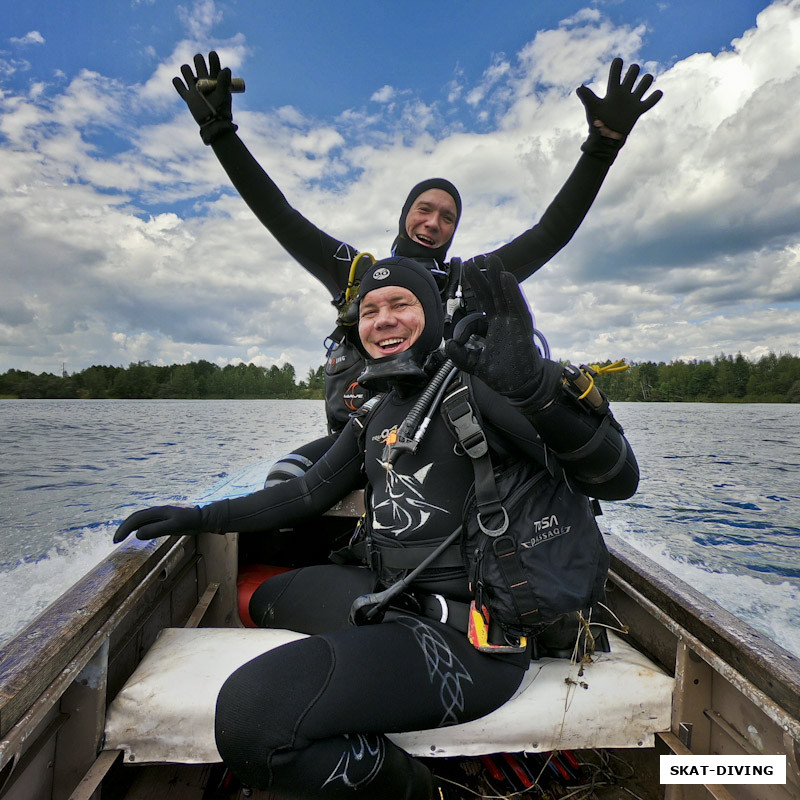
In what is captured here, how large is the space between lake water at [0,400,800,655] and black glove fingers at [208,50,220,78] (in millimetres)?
3168

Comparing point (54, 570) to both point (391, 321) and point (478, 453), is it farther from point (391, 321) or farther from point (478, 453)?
point (478, 453)

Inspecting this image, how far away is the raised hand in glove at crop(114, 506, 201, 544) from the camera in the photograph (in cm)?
196

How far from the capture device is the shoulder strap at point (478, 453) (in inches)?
56.9

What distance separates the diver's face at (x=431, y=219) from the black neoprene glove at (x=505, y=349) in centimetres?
144

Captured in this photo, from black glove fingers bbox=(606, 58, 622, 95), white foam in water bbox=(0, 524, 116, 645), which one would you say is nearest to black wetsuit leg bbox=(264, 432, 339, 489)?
white foam in water bbox=(0, 524, 116, 645)

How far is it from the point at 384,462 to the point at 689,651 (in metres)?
1.14

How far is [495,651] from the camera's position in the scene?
4.70 ft

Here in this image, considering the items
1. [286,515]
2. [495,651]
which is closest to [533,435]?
[495,651]

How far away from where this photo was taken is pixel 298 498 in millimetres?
2148

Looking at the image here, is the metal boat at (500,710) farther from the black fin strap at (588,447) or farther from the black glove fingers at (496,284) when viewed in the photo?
the black glove fingers at (496,284)

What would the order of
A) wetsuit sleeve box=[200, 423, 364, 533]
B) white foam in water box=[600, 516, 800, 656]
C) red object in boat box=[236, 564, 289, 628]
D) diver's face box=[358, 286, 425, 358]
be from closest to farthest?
1. diver's face box=[358, 286, 425, 358]
2. wetsuit sleeve box=[200, 423, 364, 533]
3. red object in boat box=[236, 564, 289, 628]
4. white foam in water box=[600, 516, 800, 656]

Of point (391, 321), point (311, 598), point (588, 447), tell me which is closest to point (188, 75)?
point (391, 321)

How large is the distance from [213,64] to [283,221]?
37.5 inches

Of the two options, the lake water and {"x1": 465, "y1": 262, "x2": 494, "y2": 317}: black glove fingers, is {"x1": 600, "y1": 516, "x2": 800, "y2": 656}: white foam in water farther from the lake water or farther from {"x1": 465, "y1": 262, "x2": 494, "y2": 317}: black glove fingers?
{"x1": 465, "y1": 262, "x2": 494, "y2": 317}: black glove fingers
